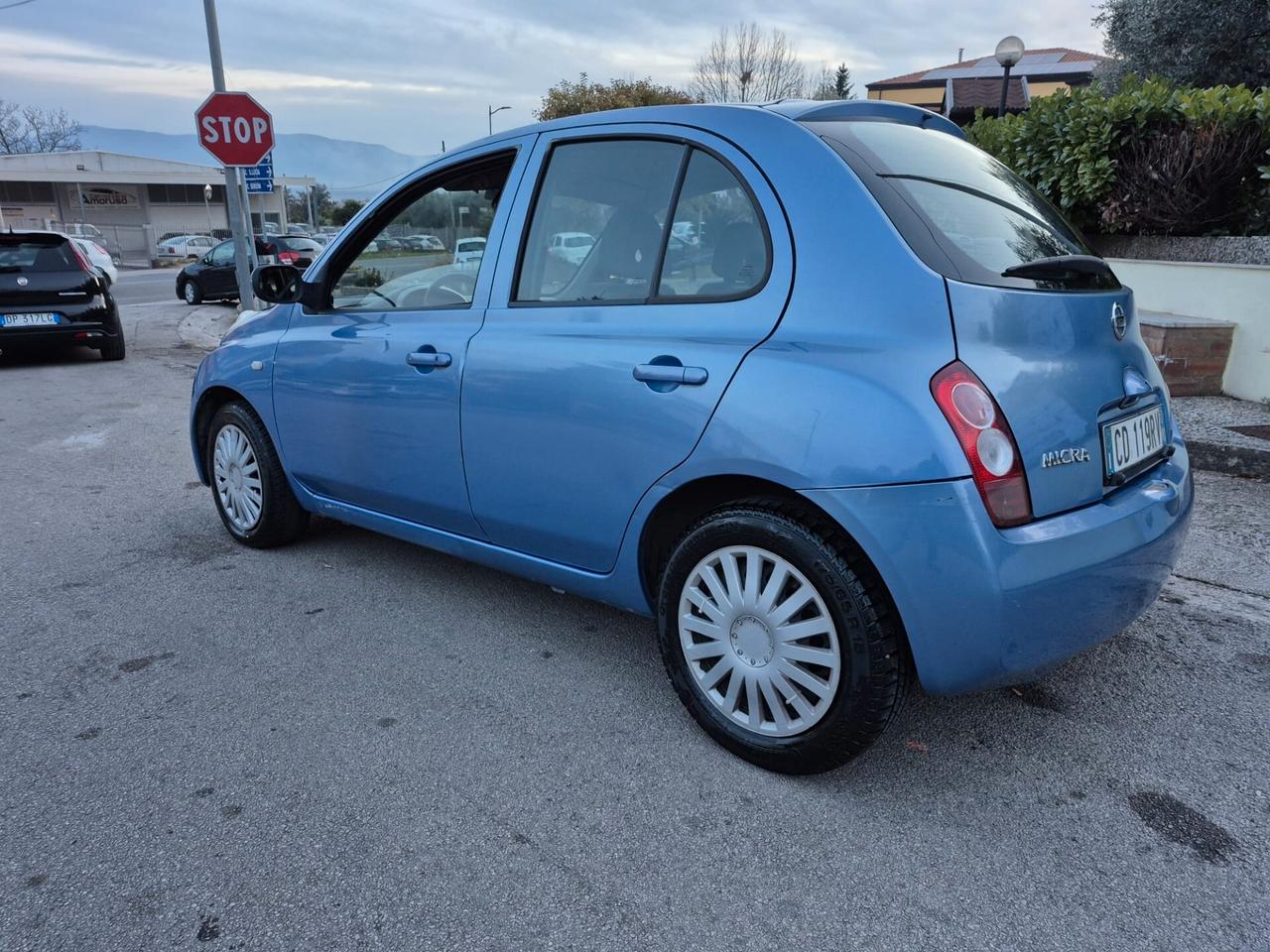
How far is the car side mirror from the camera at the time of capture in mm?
3805

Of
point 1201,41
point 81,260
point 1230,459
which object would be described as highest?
point 1201,41

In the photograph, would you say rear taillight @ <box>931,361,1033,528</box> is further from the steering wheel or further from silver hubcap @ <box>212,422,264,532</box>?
silver hubcap @ <box>212,422,264,532</box>

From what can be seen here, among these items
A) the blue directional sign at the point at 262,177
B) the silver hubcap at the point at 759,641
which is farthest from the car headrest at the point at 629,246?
the blue directional sign at the point at 262,177

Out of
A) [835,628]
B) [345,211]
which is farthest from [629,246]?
[345,211]

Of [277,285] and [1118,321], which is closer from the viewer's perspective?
[1118,321]

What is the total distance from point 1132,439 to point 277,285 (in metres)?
3.32

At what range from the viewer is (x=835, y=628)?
2.24 m

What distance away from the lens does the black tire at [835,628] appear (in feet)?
7.19

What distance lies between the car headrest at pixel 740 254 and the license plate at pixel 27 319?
10382mm

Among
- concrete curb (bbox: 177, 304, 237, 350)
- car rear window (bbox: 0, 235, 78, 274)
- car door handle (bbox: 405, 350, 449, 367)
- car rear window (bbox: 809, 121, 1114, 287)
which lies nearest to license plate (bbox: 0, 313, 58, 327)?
car rear window (bbox: 0, 235, 78, 274)

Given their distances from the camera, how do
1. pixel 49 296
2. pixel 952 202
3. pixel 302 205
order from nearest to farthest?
pixel 952 202 < pixel 49 296 < pixel 302 205

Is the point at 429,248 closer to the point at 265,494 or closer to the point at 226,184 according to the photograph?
the point at 265,494

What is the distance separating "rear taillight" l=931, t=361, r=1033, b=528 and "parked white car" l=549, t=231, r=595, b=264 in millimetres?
1270

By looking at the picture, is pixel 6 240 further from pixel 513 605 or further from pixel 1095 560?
pixel 1095 560
